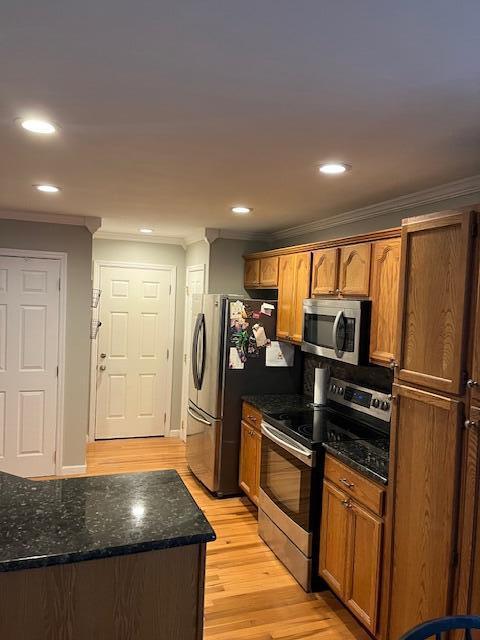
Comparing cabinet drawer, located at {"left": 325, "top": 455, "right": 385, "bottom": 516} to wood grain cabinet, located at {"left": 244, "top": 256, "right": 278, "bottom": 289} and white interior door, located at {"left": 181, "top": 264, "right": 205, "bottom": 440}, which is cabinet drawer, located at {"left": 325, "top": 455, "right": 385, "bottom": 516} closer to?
wood grain cabinet, located at {"left": 244, "top": 256, "right": 278, "bottom": 289}

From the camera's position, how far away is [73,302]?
4.49 metres

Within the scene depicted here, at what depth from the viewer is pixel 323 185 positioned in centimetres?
274

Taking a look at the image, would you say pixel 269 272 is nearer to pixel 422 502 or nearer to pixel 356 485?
pixel 356 485

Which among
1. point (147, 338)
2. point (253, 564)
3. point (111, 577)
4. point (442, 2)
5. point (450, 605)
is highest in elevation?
point (442, 2)

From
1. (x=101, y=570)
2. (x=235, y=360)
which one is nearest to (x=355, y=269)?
(x=235, y=360)

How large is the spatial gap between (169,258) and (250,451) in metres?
2.71

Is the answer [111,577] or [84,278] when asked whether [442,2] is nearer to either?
[111,577]

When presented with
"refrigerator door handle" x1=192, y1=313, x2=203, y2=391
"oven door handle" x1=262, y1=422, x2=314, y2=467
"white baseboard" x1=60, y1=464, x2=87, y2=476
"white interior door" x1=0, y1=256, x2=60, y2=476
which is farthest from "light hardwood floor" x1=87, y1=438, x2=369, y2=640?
"white interior door" x1=0, y1=256, x2=60, y2=476

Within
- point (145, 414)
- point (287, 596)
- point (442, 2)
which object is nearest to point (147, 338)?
point (145, 414)

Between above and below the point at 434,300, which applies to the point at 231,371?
below

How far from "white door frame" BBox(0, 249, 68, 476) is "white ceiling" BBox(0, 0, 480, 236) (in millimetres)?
1630

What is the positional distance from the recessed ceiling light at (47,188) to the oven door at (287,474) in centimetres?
212

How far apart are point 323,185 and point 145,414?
3973 mm

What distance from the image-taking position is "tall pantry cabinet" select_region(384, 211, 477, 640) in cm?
181
